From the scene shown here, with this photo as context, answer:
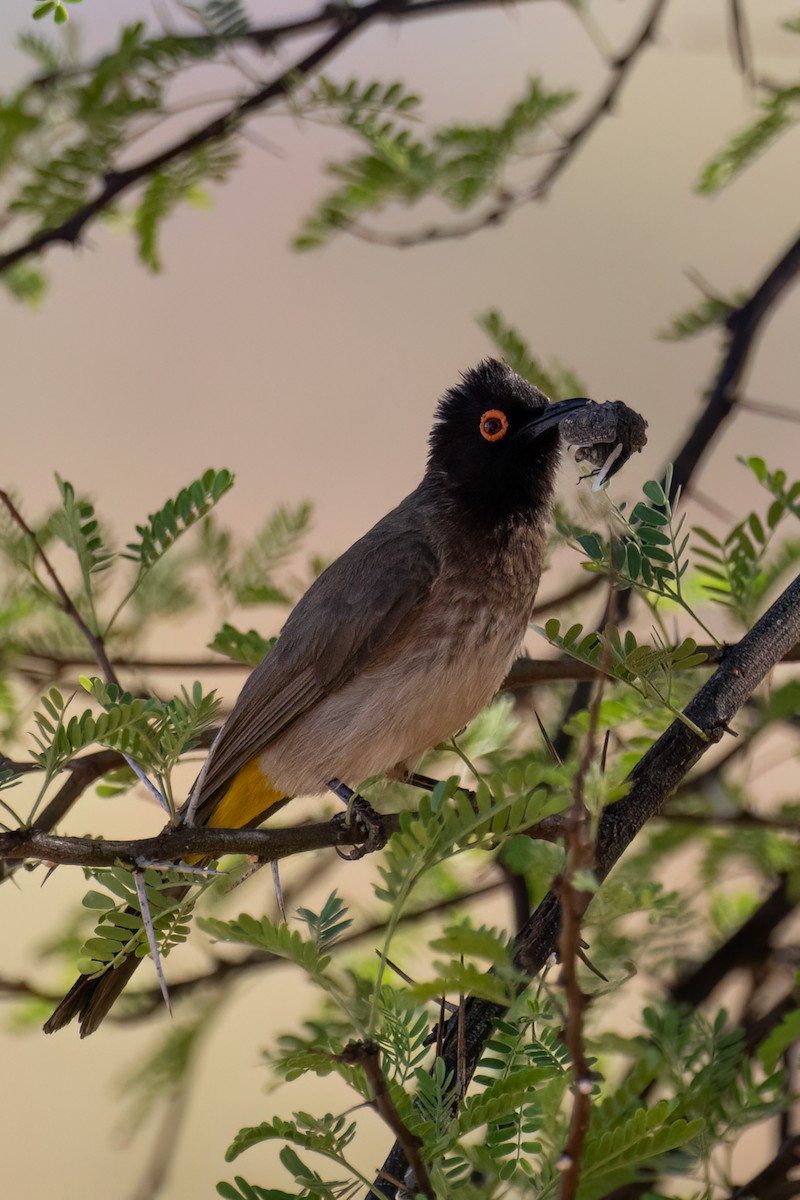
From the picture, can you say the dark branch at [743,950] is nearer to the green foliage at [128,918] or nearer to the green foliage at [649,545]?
the green foliage at [649,545]

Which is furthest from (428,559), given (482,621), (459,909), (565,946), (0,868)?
(565,946)

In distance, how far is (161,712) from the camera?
146 centimetres

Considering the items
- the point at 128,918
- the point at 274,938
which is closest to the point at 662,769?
the point at 274,938

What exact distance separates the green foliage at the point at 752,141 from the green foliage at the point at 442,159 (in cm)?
33

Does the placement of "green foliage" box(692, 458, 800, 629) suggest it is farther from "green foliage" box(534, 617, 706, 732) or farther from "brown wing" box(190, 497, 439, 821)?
"brown wing" box(190, 497, 439, 821)

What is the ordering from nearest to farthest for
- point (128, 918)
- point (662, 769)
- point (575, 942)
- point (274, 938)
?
point (575, 942) < point (274, 938) < point (662, 769) < point (128, 918)

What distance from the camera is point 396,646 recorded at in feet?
7.34

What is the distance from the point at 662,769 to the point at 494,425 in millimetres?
1258

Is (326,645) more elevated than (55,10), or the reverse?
(55,10)

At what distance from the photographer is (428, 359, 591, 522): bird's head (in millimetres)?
2434

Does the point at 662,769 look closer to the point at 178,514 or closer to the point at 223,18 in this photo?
the point at 178,514

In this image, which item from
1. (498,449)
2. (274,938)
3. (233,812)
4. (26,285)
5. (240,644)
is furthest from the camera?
(26,285)

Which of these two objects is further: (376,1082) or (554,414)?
(554,414)

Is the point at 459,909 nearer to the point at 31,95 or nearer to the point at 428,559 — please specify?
the point at 428,559
